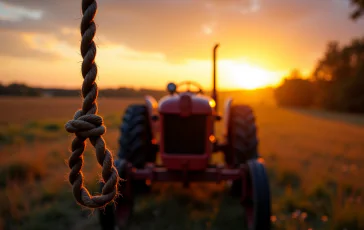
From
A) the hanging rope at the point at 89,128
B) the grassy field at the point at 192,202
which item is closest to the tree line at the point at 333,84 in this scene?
the grassy field at the point at 192,202

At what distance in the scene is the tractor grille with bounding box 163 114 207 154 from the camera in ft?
12.2

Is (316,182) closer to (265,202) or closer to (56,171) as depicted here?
(265,202)

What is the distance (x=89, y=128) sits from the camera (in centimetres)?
85

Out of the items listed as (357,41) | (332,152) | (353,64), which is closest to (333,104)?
(353,64)

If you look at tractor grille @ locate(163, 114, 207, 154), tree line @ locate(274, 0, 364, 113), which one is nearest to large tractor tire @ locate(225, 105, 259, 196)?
tractor grille @ locate(163, 114, 207, 154)

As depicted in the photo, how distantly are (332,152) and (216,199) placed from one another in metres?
4.92

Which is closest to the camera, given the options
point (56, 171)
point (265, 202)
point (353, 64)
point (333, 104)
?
point (265, 202)

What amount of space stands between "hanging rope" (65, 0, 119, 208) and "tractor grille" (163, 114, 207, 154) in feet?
9.26

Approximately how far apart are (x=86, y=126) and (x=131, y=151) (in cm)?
304

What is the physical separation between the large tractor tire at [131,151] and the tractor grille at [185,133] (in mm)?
409

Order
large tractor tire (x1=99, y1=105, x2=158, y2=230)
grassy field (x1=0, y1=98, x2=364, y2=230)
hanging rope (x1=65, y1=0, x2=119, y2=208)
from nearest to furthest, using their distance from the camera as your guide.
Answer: hanging rope (x1=65, y1=0, x2=119, y2=208)
large tractor tire (x1=99, y1=105, x2=158, y2=230)
grassy field (x1=0, y1=98, x2=364, y2=230)

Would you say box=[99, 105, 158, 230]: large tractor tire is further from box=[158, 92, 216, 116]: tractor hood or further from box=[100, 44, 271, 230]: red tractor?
box=[158, 92, 216, 116]: tractor hood

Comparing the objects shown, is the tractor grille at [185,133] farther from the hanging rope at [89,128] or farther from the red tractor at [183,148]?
the hanging rope at [89,128]

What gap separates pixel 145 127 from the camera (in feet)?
13.8
